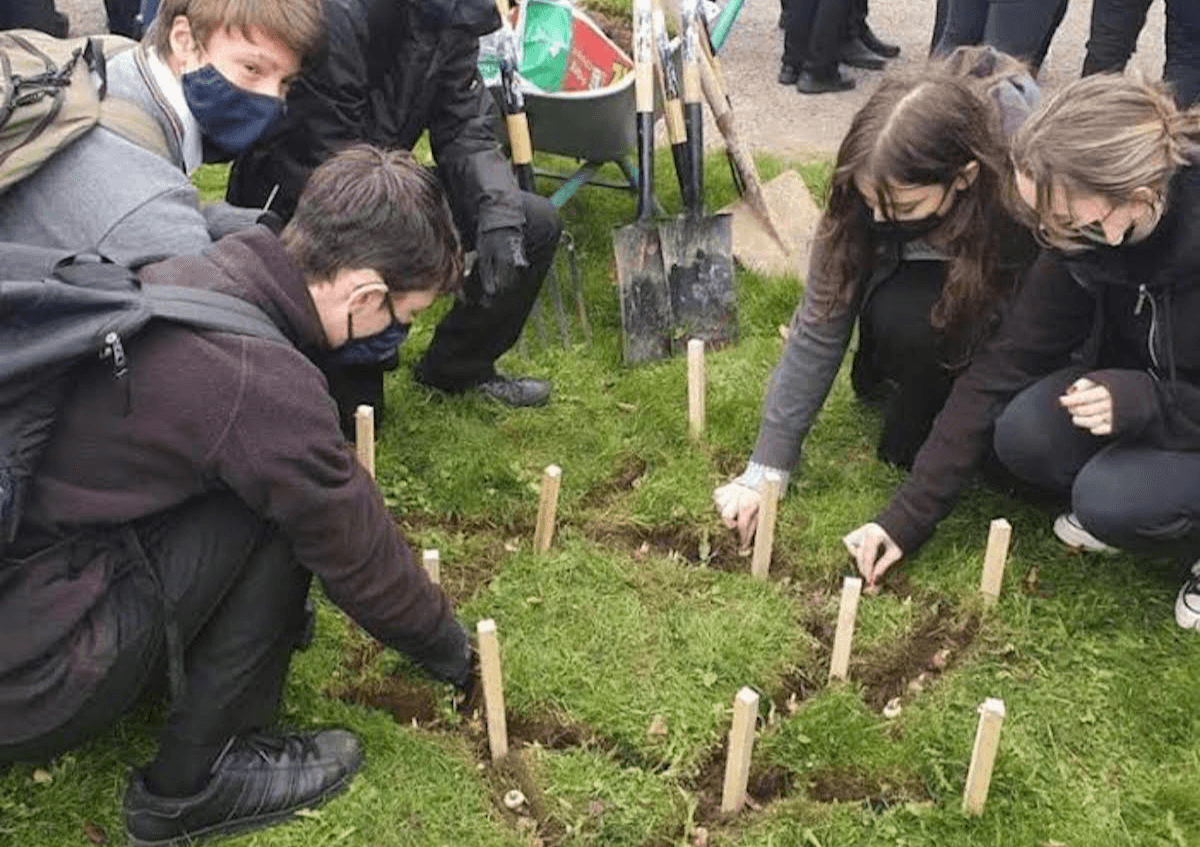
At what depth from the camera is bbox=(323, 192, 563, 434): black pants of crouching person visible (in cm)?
372

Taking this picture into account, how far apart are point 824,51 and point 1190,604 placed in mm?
3873

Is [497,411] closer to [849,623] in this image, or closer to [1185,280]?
[849,623]

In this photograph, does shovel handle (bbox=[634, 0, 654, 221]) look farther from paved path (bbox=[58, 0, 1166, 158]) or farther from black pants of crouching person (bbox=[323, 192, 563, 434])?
paved path (bbox=[58, 0, 1166, 158])

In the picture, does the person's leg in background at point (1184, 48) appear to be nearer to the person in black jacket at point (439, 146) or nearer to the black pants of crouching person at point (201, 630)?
→ the person in black jacket at point (439, 146)

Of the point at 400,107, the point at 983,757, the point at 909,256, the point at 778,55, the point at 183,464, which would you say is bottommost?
the point at 778,55

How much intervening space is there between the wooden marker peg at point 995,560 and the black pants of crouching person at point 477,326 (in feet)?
5.09

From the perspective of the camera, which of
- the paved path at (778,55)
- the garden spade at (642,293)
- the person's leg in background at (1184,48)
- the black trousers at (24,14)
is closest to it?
the garden spade at (642,293)

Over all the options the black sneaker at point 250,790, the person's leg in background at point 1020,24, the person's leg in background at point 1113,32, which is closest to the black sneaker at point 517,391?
the black sneaker at point 250,790

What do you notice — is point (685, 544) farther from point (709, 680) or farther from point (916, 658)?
point (916, 658)

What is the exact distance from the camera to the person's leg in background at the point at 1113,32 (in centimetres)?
505

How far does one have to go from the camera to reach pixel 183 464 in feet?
6.82

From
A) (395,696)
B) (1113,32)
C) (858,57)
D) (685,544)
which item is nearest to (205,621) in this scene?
(395,696)

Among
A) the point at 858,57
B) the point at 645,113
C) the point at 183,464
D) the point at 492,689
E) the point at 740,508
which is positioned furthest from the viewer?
the point at 858,57

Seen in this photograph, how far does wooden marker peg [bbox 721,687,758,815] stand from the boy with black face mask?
1.35 m
